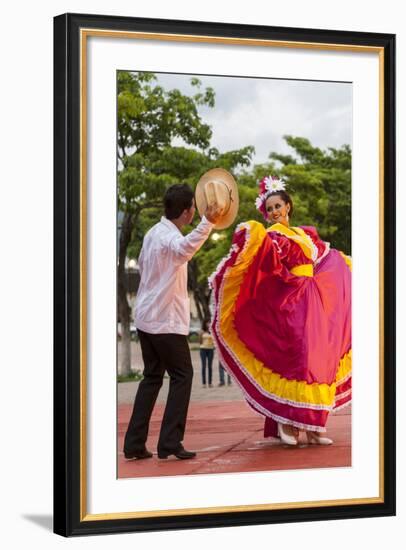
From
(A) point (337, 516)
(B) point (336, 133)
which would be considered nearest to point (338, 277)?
(B) point (336, 133)

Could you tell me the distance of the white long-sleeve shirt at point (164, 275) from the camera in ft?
25.5

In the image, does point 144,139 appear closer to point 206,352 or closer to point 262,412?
point 206,352

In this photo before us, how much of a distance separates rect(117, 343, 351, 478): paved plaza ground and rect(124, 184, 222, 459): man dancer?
45 millimetres

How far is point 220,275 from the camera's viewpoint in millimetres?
8008

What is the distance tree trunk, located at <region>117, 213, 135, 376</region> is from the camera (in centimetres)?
764

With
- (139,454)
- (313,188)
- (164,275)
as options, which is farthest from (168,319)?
(313,188)

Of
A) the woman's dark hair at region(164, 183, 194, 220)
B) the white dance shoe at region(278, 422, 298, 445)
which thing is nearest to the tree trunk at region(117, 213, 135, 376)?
the woman's dark hair at region(164, 183, 194, 220)

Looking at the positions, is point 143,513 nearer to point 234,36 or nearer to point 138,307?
point 138,307

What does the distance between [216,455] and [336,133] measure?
2112 mm

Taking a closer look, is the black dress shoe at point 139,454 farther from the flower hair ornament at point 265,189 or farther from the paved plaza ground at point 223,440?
the flower hair ornament at point 265,189

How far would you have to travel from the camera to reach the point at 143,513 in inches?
300

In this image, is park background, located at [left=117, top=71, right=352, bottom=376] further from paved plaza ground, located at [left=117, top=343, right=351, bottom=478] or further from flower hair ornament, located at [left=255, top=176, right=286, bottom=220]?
paved plaza ground, located at [left=117, top=343, right=351, bottom=478]

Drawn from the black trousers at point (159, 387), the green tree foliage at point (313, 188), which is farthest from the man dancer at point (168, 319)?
the green tree foliage at point (313, 188)

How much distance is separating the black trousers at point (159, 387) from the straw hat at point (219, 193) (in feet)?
2.50
